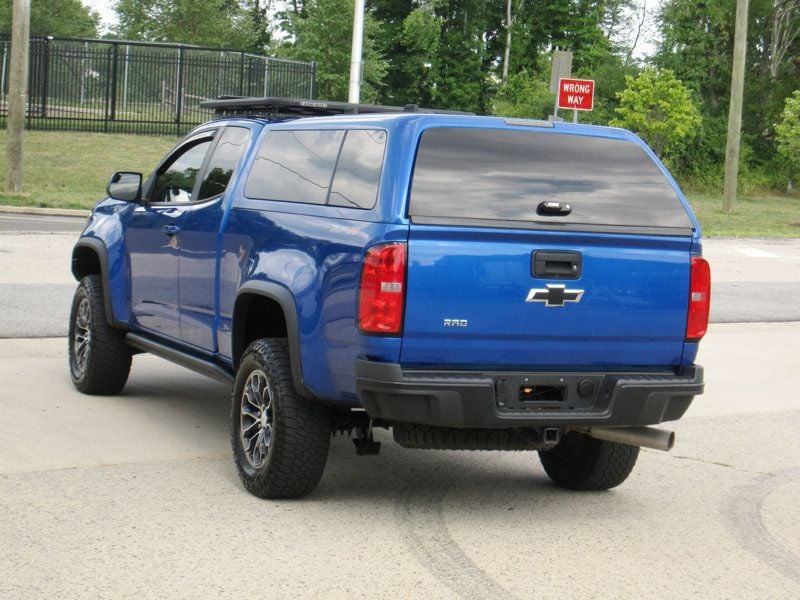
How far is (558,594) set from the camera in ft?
16.7

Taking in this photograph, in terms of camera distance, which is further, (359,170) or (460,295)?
(359,170)

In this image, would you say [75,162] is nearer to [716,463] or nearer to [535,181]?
[716,463]

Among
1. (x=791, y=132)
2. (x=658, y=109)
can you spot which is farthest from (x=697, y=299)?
(x=658, y=109)

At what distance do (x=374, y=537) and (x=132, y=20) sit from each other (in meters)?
55.3

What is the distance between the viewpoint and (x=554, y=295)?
5.90 metres

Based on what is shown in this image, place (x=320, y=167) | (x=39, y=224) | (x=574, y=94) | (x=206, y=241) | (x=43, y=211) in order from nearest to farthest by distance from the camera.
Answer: (x=320, y=167) → (x=206, y=241) → (x=39, y=224) → (x=574, y=94) → (x=43, y=211)

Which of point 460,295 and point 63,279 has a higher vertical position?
point 460,295

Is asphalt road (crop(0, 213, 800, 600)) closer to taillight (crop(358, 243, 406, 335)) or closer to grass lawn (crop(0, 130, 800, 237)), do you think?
taillight (crop(358, 243, 406, 335))

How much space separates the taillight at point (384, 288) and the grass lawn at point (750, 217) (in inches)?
896

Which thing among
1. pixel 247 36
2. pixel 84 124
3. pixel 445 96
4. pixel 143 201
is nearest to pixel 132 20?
pixel 247 36

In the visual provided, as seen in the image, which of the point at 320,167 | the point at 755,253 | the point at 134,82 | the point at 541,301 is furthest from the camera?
the point at 134,82

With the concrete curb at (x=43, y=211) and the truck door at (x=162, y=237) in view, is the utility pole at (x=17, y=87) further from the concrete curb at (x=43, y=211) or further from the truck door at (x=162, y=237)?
the truck door at (x=162, y=237)

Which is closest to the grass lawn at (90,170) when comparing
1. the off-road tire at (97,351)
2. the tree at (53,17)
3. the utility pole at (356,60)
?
the utility pole at (356,60)

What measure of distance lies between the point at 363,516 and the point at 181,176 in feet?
9.70
